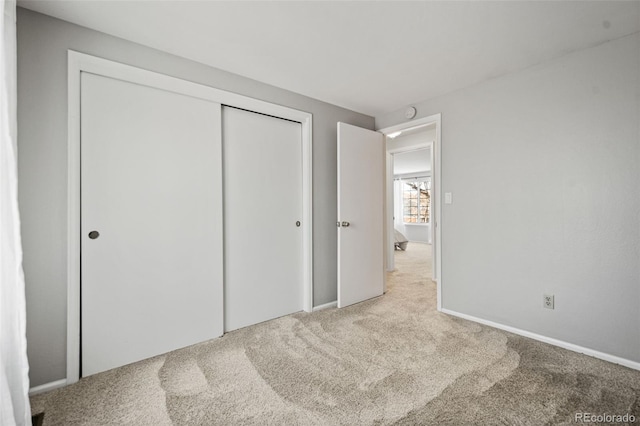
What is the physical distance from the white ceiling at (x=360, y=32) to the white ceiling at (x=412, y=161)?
3.78 metres

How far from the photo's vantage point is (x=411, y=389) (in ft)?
5.62

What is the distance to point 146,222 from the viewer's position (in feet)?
6.88

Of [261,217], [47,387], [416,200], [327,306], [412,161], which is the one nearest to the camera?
[47,387]

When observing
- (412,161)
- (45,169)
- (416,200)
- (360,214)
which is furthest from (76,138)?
(416,200)

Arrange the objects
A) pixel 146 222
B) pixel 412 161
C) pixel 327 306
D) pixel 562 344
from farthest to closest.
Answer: pixel 412 161 → pixel 327 306 → pixel 562 344 → pixel 146 222

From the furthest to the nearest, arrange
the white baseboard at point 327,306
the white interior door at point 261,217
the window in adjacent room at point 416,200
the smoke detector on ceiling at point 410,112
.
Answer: the window in adjacent room at point 416,200
the smoke detector on ceiling at point 410,112
the white baseboard at point 327,306
the white interior door at point 261,217

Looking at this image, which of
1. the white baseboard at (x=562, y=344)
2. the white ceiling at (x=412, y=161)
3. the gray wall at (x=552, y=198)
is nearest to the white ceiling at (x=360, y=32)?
the gray wall at (x=552, y=198)

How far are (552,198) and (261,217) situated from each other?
2.46 m

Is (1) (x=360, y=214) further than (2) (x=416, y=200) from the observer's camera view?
No

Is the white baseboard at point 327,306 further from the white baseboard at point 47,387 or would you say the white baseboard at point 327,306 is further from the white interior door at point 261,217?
the white baseboard at point 47,387

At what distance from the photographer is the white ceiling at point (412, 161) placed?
6.45 m

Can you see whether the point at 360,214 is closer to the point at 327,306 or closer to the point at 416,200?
the point at 327,306

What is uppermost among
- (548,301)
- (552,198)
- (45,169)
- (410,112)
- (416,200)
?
(410,112)

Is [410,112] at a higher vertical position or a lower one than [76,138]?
higher
